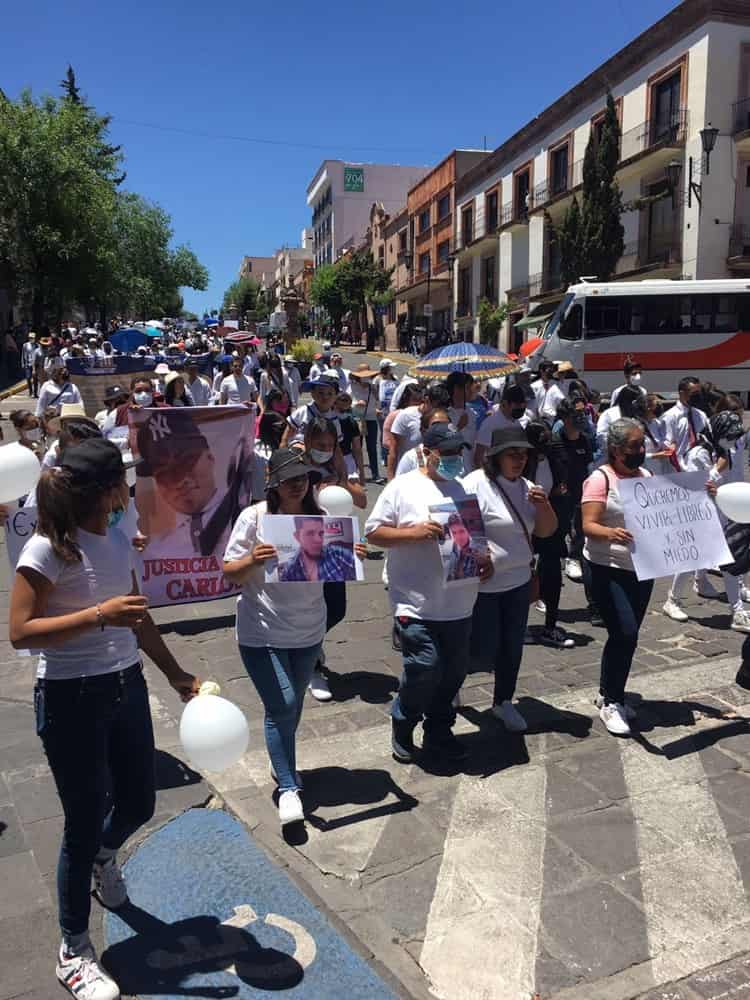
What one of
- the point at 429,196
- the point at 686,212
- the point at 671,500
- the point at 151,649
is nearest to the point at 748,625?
the point at 671,500

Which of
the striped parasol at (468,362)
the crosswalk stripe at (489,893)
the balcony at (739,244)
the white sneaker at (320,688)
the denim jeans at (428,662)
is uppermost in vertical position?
the balcony at (739,244)

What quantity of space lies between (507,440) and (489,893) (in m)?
2.31

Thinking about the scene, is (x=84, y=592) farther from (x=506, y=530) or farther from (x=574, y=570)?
(x=574, y=570)

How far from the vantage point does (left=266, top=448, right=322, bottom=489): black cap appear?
3.77 m

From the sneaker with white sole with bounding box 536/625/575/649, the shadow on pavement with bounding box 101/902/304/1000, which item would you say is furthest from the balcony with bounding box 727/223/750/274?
the shadow on pavement with bounding box 101/902/304/1000

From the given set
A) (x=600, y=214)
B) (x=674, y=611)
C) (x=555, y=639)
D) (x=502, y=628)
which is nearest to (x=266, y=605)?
(x=502, y=628)

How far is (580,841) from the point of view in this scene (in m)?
3.78

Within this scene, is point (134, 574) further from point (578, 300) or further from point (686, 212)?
point (686, 212)

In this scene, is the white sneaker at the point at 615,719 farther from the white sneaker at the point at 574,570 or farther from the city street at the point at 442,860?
the white sneaker at the point at 574,570

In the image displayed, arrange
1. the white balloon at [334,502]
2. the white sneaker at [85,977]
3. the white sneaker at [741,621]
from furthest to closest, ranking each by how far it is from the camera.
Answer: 1. the white sneaker at [741,621]
2. the white balloon at [334,502]
3. the white sneaker at [85,977]

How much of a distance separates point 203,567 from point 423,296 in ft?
171

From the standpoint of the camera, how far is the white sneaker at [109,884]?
3.24 metres

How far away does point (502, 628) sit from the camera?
479 centimetres

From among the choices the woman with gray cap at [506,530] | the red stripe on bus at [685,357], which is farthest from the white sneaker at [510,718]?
the red stripe on bus at [685,357]
